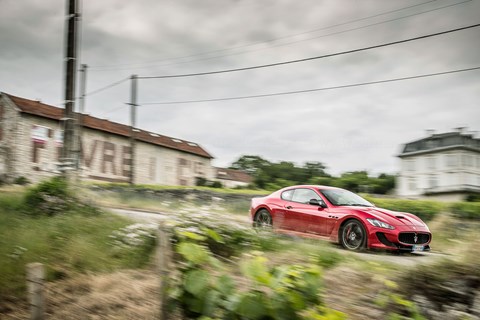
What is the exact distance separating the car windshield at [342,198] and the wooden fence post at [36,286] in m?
6.62

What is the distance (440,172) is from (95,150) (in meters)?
41.3

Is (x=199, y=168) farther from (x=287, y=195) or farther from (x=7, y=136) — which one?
(x=287, y=195)

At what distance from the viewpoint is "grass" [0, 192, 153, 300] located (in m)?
4.97

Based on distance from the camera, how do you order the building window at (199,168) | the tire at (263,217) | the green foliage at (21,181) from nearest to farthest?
1. the tire at (263,217)
2. the green foliage at (21,181)
3. the building window at (199,168)

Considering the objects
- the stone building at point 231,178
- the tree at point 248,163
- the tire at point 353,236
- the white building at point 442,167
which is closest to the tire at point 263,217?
the tire at point 353,236

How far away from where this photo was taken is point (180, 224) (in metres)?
5.95

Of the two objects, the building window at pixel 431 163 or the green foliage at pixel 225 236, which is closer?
the green foliage at pixel 225 236

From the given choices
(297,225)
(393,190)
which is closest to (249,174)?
(393,190)

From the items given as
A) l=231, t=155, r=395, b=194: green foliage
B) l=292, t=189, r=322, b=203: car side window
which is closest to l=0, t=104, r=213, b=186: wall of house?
l=231, t=155, r=395, b=194: green foliage

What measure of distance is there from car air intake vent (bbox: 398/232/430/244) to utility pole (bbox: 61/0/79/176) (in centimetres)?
723

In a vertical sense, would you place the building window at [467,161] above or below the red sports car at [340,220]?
above

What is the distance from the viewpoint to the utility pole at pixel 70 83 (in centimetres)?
1051

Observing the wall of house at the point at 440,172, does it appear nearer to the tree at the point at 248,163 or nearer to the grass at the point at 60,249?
the tree at the point at 248,163

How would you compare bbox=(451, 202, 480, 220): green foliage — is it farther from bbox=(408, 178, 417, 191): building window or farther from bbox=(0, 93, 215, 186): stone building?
bbox=(408, 178, 417, 191): building window
